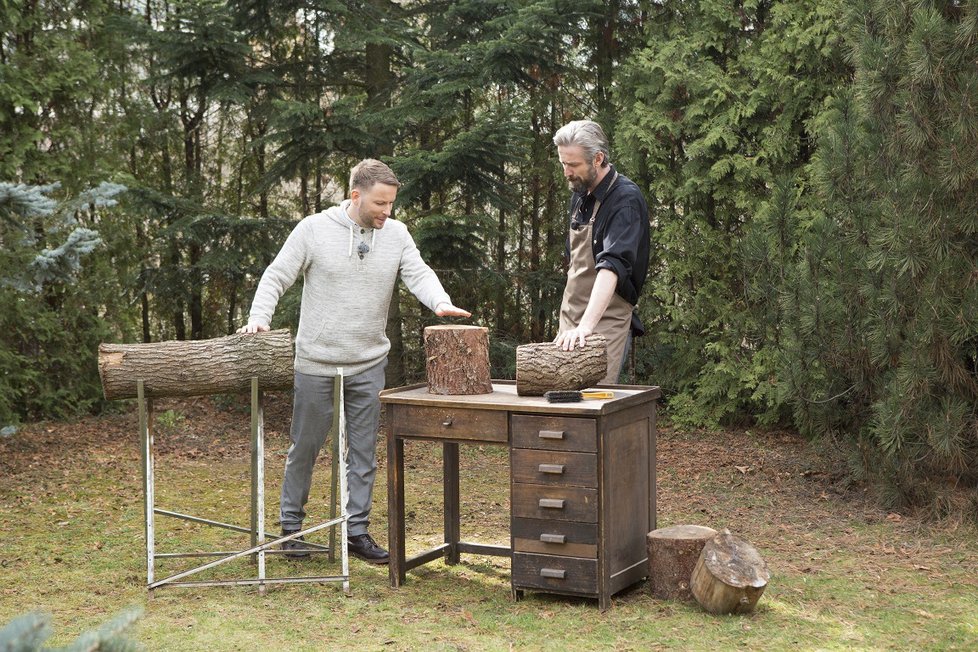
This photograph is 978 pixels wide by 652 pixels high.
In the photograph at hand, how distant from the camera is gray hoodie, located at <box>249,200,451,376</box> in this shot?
5.05 m

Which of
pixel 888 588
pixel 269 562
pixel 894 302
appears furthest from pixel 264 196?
pixel 888 588

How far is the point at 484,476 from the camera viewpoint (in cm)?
746

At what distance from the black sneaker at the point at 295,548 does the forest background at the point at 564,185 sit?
2211mm

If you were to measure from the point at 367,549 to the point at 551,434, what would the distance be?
1351 millimetres

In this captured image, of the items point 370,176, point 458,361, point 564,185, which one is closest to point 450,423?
point 458,361

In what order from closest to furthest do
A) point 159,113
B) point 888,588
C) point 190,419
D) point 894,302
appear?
point 888,588, point 894,302, point 190,419, point 159,113

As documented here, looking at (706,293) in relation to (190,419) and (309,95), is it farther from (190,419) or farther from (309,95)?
(190,419)

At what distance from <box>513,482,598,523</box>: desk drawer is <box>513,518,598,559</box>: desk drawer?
0.03 m

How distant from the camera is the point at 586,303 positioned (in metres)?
5.03

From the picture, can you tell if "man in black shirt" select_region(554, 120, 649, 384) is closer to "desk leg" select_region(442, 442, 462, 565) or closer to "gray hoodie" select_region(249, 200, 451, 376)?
"gray hoodie" select_region(249, 200, 451, 376)

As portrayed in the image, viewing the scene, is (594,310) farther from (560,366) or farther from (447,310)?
(447,310)

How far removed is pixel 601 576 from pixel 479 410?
34.0 inches

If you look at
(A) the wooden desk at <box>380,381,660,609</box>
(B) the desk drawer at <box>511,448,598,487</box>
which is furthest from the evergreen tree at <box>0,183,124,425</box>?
(B) the desk drawer at <box>511,448,598,487</box>

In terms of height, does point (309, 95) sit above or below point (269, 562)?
above
